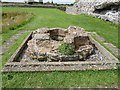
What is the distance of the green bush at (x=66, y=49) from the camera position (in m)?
6.53

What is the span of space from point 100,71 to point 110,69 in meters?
0.31

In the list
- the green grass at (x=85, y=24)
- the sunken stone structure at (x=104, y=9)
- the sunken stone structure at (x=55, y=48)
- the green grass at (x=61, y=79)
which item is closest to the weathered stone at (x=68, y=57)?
the sunken stone structure at (x=55, y=48)

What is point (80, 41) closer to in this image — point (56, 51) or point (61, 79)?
point (56, 51)

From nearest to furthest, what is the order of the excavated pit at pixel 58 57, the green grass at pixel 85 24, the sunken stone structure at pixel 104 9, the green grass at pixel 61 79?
the green grass at pixel 61 79
the excavated pit at pixel 58 57
the green grass at pixel 85 24
the sunken stone structure at pixel 104 9

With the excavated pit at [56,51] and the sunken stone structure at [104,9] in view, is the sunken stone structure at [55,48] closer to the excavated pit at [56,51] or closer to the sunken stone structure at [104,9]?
the excavated pit at [56,51]

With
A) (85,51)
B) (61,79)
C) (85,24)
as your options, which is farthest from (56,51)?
(85,24)

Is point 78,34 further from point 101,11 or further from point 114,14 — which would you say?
point 101,11

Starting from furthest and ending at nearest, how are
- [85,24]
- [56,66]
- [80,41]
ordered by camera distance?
1. [85,24]
2. [80,41]
3. [56,66]

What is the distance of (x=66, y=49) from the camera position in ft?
21.5

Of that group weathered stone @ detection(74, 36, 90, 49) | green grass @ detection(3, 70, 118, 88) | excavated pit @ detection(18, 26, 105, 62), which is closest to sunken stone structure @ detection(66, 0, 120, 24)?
weathered stone @ detection(74, 36, 90, 49)

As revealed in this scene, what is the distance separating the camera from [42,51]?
666 cm

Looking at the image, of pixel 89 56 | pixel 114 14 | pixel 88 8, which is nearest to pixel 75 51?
pixel 89 56

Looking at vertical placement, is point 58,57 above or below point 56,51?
below

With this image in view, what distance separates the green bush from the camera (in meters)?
6.53
